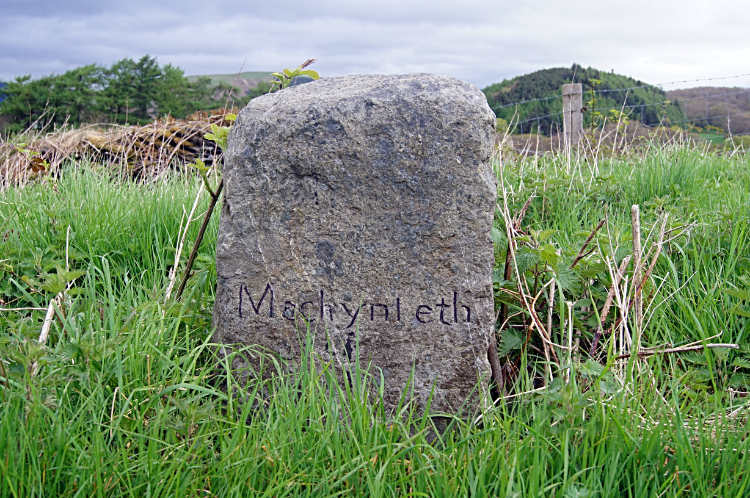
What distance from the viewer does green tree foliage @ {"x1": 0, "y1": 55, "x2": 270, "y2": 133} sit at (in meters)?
22.4

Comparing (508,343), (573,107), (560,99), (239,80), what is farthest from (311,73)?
(239,80)

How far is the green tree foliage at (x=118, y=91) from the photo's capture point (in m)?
22.4

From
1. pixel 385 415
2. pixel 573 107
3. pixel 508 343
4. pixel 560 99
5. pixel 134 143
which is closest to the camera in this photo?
pixel 385 415

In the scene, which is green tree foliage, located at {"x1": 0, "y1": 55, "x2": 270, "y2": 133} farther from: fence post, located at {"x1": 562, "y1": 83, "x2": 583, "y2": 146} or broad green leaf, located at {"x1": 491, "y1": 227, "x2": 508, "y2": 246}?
broad green leaf, located at {"x1": 491, "y1": 227, "x2": 508, "y2": 246}

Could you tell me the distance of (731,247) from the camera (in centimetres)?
254

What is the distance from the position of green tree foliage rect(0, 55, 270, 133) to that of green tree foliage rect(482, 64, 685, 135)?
43.5 ft

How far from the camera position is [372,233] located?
178 cm

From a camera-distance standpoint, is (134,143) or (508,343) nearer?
(508,343)

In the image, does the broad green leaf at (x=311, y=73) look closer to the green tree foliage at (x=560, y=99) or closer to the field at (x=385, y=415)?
the field at (x=385, y=415)

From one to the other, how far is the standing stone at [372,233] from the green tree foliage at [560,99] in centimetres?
372

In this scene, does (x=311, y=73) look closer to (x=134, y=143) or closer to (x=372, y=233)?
(x=372, y=233)

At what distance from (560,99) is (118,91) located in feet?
68.2

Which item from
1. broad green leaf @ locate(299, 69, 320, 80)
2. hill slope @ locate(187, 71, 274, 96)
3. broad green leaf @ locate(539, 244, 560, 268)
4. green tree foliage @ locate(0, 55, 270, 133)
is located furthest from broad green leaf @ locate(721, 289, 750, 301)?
green tree foliage @ locate(0, 55, 270, 133)

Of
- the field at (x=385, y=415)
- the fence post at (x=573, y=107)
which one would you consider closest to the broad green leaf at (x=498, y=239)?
the field at (x=385, y=415)
